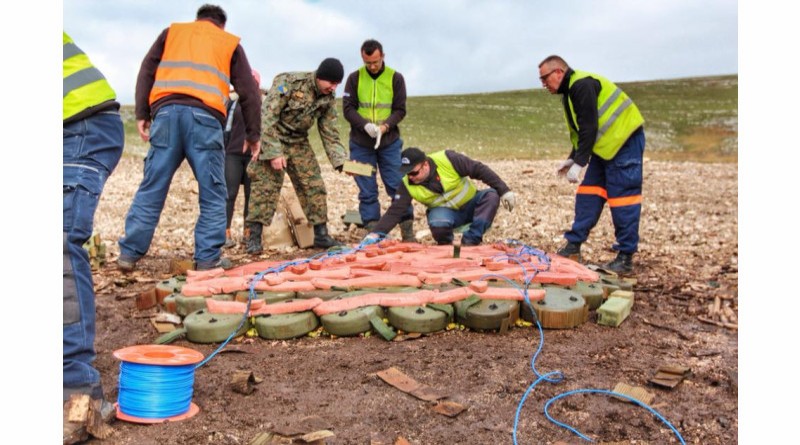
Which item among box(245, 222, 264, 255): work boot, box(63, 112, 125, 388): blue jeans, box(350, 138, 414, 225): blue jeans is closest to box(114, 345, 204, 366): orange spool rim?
box(63, 112, 125, 388): blue jeans

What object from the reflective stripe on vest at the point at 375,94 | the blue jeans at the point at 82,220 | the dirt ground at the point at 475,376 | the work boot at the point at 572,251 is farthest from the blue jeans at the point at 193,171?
the work boot at the point at 572,251

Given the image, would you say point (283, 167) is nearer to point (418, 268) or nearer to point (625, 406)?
point (418, 268)

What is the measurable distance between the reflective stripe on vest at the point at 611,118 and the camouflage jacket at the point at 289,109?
2.32 meters

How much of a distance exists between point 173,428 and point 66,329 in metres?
0.56

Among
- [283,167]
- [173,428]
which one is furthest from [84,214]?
[283,167]

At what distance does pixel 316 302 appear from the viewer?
Result: 12.7 ft

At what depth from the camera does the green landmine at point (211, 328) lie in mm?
3719

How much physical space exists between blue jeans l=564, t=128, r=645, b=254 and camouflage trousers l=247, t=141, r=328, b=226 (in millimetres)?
2494

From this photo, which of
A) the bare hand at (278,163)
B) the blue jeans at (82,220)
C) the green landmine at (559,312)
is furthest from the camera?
the bare hand at (278,163)

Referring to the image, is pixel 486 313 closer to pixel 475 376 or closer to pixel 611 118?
pixel 475 376

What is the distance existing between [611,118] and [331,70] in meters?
2.44

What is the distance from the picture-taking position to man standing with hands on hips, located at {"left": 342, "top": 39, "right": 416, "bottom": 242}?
6688 mm

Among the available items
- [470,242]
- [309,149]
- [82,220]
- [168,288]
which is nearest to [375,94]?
[309,149]

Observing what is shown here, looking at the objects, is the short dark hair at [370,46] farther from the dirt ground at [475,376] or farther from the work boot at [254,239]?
the dirt ground at [475,376]
